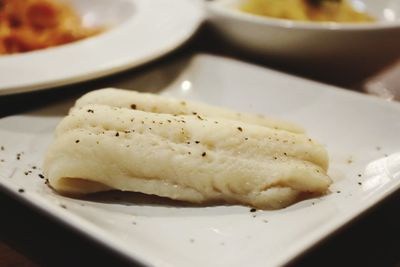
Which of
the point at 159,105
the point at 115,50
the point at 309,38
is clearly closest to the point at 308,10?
the point at 309,38

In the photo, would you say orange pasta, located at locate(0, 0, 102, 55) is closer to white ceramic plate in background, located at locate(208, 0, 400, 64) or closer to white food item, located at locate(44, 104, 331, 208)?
white ceramic plate in background, located at locate(208, 0, 400, 64)

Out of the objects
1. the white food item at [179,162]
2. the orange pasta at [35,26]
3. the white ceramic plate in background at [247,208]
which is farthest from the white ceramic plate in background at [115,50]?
the white food item at [179,162]

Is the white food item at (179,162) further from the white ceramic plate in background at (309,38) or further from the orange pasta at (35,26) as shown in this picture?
the orange pasta at (35,26)

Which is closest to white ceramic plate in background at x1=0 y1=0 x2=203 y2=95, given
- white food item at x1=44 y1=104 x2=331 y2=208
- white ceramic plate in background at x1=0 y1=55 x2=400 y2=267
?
white ceramic plate in background at x1=0 y1=55 x2=400 y2=267

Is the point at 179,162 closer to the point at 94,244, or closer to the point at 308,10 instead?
the point at 94,244

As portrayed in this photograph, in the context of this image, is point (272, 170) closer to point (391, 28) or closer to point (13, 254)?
point (13, 254)

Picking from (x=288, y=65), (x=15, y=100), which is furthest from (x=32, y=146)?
(x=288, y=65)

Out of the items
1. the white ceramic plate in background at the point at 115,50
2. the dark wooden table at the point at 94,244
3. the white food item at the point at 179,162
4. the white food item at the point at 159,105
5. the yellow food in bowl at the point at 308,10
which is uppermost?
the yellow food in bowl at the point at 308,10
